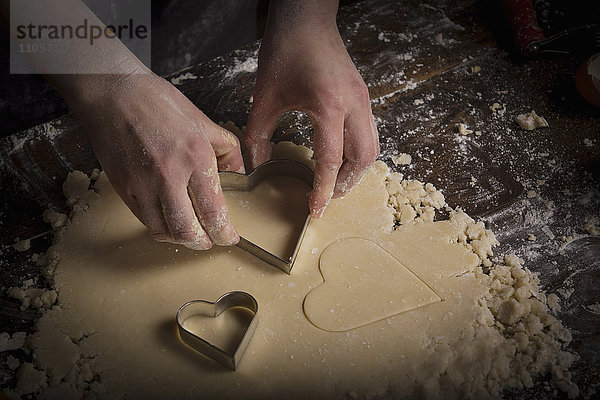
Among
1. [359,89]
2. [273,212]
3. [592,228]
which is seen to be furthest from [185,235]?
[592,228]

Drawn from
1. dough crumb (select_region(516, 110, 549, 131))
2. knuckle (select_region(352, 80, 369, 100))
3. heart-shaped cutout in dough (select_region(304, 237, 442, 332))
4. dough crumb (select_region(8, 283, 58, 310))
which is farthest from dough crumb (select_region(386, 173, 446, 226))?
dough crumb (select_region(8, 283, 58, 310))

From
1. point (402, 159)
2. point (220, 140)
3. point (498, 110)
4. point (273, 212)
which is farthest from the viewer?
point (498, 110)

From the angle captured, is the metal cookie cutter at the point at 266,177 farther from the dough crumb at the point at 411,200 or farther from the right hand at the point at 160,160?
the dough crumb at the point at 411,200

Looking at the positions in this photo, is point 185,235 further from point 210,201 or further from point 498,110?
point 498,110

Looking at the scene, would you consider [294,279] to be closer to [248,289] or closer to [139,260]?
[248,289]

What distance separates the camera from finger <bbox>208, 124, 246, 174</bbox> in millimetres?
1195

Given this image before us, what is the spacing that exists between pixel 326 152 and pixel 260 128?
20 centimetres

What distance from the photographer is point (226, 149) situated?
4.04 ft

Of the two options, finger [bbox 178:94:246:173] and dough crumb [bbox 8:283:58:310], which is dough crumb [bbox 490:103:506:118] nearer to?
finger [bbox 178:94:246:173]

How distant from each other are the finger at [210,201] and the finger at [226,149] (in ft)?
0.31

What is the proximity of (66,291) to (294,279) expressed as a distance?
0.52m

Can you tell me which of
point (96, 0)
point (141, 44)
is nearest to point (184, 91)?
point (141, 44)

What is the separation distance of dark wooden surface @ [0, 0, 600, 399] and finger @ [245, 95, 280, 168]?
0.20 meters

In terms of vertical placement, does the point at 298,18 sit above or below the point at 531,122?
above
